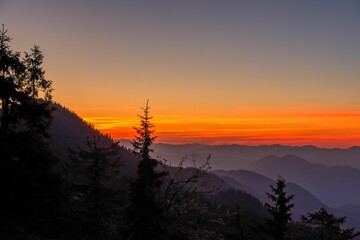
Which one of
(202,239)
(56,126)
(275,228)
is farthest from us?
(56,126)

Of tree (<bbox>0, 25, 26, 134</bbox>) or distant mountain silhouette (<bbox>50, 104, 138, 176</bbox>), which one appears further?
distant mountain silhouette (<bbox>50, 104, 138, 176</bbox>)

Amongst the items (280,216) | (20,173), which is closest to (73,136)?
(280,216)

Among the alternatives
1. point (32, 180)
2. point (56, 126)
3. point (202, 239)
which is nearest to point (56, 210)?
point (32, 180)

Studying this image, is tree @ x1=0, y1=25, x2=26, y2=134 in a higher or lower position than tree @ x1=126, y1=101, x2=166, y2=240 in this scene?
higher

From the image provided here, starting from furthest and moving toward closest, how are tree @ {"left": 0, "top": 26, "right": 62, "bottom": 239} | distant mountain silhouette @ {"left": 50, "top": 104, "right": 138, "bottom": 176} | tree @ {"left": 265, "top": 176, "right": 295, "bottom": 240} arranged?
distant mountain silhouette @ {"left": 50, "top": 104, "right": 138, "bottom": 176}
tree @ {"left": 265, "top": 176, "right": 295, "bottom": 240}
tree @ {"left": 0, "top": 26, "right": 62, "bottom": 239}

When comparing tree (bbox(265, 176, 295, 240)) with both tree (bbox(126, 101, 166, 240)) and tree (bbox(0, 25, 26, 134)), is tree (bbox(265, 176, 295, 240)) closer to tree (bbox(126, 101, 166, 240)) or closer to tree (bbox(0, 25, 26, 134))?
tree (bbox(126, 101, 166, 240))

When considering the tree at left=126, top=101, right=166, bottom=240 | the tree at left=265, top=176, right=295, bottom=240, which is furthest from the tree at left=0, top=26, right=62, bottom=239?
the tree at left=265, top=176, right=295, bottom=240

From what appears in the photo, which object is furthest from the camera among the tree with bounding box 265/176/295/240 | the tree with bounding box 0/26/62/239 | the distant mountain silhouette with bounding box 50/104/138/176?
the distant mountain silhouette with bounding box 50/104/138/176

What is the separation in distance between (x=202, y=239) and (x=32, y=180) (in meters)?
23.1

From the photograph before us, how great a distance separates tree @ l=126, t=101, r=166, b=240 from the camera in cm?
2391

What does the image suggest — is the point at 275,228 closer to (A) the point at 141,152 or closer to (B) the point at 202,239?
(A) the point at 141,152

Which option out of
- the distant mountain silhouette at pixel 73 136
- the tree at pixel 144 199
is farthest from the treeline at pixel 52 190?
the distant mountain silhouette at pixel 73 136

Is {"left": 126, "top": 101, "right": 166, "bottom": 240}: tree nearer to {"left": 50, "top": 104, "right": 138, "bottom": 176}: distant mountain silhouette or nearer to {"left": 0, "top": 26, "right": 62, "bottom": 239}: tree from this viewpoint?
{"left": 0, "top": 26, "right": 62, "bottom": 239}: tree

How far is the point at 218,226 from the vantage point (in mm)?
59094
